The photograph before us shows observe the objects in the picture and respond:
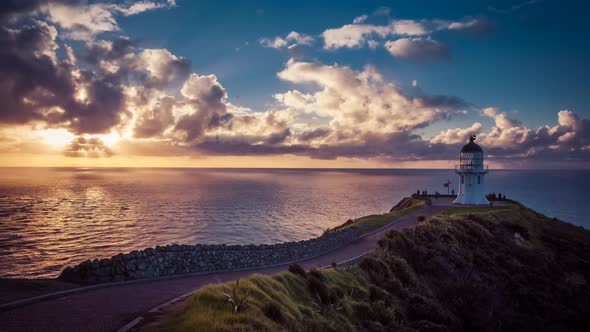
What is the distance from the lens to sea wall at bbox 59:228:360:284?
45.0 feet

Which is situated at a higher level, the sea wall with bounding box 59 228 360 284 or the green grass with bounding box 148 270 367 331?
the green grass with bounding box 148 270 367 331

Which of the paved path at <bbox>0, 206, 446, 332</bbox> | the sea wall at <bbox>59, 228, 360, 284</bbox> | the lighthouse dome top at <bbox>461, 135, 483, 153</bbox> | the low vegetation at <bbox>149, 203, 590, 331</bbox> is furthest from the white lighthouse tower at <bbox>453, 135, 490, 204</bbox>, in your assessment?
the paved path at <bbox>0, 206, 446, 332</bbox>

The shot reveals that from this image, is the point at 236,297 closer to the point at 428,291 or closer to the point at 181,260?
the point at 181,260

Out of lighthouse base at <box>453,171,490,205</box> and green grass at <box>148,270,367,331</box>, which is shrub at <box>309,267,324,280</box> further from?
lighthouse base at <box>453,171,490,205</box>

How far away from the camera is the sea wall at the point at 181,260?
13.7 meters

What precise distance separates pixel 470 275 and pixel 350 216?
4310 centimetres

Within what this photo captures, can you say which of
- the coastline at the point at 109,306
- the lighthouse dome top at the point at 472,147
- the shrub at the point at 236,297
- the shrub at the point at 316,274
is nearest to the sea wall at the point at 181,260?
the coastline at the point at 109,306

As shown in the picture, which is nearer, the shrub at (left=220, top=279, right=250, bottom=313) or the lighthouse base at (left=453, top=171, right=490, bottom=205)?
the shrub at (left=220, top=279, right=250, bottom=313)

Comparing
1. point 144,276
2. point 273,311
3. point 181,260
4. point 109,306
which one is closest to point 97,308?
point 109,306

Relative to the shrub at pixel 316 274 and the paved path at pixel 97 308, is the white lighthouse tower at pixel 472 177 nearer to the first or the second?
the shrub at pixel 316 274

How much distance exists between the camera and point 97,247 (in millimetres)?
32656

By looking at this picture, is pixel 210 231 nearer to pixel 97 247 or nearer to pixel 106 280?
pixel 97 247

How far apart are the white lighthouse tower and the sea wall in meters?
31.6

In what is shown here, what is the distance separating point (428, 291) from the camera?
1454cm
